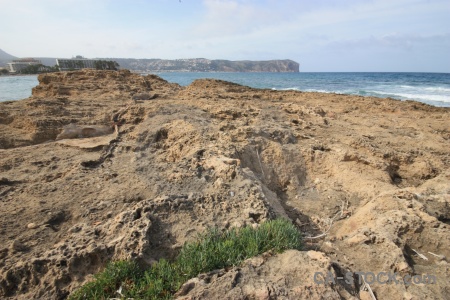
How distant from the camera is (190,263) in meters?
2.10

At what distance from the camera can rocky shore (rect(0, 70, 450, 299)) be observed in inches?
79.9

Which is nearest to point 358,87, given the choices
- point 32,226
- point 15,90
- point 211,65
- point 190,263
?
point 190,263

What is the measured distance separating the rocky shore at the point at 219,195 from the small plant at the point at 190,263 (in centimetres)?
13

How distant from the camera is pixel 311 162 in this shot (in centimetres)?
459

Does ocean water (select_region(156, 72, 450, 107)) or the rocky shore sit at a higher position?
the rocky shore

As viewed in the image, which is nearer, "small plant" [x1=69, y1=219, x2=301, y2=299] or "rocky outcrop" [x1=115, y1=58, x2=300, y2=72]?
"small plant" [x1=69, y1=219, x2=301, y2=299]

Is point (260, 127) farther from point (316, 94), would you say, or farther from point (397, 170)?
point (316, 94)

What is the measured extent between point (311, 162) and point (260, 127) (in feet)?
3.85

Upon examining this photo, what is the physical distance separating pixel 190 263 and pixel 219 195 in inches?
38.9

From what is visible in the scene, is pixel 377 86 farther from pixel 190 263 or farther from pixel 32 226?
pixel 32 226

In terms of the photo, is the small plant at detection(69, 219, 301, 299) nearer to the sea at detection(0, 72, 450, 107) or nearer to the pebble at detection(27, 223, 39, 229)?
the pebble at detection(27, 223, 39, 229)

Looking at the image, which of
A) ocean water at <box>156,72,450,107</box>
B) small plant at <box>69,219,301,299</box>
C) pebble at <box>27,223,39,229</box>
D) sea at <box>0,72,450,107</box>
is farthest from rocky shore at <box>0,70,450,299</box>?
ocean water at <box>156,72,450,107</box>

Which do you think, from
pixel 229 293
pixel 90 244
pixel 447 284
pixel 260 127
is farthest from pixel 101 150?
pixel 447 284

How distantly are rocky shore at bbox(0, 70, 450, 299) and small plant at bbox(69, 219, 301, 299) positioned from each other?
13 centimetres
